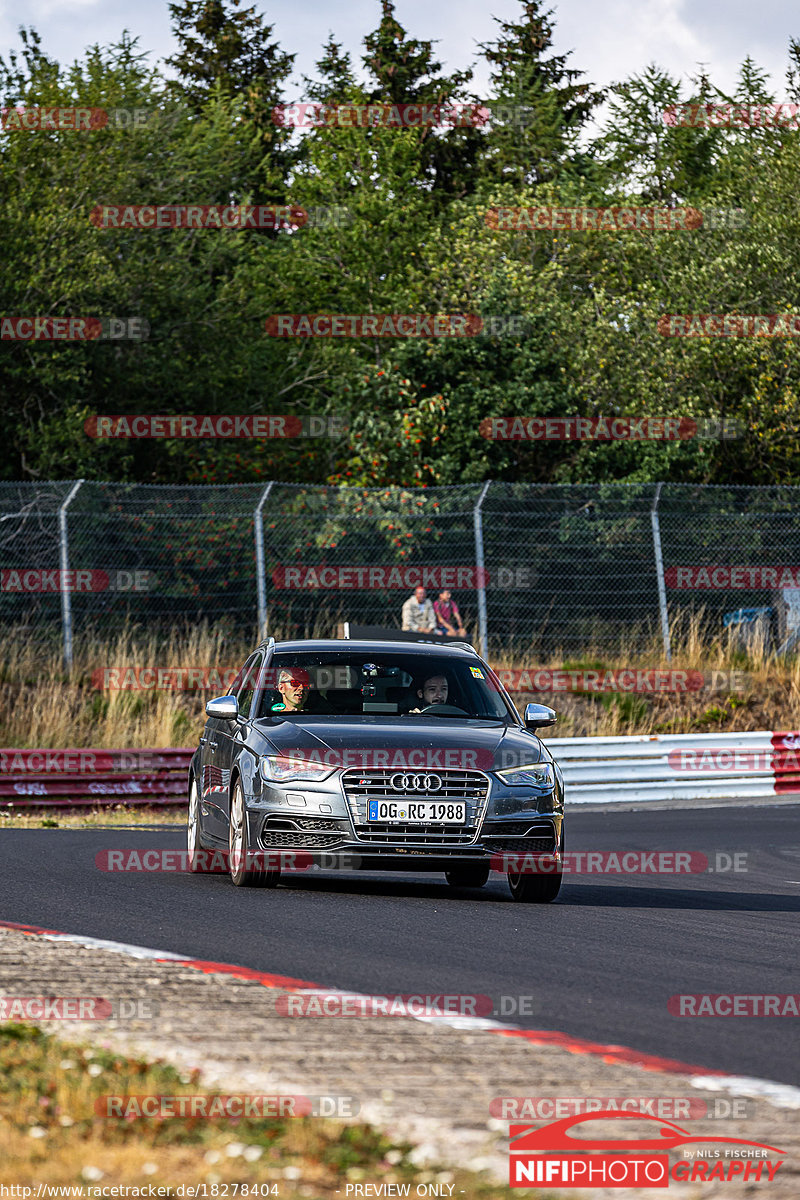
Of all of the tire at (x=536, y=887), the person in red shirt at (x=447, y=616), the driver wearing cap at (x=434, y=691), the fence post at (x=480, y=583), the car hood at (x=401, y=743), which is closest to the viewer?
the car hood at (x=401, y=743)

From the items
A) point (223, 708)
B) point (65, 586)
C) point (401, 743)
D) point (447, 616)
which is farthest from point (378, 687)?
point (447, 616)

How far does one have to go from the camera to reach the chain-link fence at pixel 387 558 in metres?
23.0

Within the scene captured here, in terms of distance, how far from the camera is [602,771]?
21.9m

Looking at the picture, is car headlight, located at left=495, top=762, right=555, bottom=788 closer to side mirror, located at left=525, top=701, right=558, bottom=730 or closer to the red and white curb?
side mirror, located at left=525, top=701, right=558, bottom=730

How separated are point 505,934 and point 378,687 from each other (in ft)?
9.83

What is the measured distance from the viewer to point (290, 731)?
10859mm

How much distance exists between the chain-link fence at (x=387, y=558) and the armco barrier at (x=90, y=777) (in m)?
3.92

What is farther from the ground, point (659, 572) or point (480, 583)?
point (659, 572)

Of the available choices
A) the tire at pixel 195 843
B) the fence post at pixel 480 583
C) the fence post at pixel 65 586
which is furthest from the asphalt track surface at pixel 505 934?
the fence post at pixel 480 583

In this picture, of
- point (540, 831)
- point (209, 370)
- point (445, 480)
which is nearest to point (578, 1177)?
point (540, 831)

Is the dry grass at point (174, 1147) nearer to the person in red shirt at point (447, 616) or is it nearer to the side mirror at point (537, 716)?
the side mirror at point (537, 716)

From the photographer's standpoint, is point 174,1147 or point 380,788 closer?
point 174,1147

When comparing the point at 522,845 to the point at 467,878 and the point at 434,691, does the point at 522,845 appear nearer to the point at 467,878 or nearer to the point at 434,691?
the point at 434,691

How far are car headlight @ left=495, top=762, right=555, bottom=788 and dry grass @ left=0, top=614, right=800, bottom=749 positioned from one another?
465 inches
